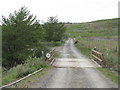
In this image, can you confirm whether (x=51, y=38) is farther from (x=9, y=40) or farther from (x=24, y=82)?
(x=24, y=82)

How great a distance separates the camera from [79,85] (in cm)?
967

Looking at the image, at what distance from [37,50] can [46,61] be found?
7757mm

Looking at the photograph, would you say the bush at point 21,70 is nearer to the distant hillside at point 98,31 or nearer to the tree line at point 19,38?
the tree line at point 19,38

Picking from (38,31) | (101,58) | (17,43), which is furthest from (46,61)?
(38,31)

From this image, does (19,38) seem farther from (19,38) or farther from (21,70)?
(21,70)

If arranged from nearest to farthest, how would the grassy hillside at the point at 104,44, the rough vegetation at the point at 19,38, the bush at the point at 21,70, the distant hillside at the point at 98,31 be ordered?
the bush at the point at 21,70 → the grassy hillside at the point at 104,44 → the rough vegetation at the point at 19,38 → the distant hillside at the point at 98,31

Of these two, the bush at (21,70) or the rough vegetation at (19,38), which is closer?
the bush at (21,70)

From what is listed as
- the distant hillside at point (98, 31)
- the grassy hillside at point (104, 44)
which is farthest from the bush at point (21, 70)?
the distant hillside at point (98, 31)

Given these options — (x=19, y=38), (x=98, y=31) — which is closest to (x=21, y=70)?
(x=19, y=38)

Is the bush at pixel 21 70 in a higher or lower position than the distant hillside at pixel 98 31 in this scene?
lower

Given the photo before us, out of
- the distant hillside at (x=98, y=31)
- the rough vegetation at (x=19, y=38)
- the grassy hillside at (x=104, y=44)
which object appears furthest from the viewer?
the distant hillside at (x=98, y=31)

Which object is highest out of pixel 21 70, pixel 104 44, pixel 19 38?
pixel 19 38

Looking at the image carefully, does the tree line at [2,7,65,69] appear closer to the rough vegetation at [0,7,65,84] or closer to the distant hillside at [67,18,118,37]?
the rough vegetation at [0,7,65,84]

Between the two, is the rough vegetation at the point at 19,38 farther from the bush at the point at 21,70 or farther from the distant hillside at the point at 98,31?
the distant hillside at the point at 98,31
